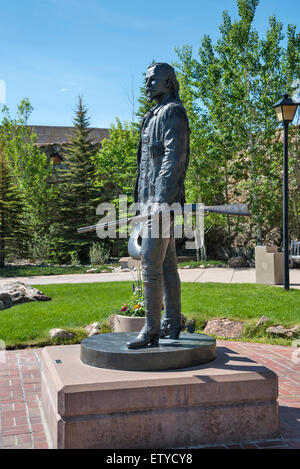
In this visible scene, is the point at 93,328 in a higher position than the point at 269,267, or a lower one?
lower

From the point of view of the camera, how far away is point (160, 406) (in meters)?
3.11

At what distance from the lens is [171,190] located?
11.5 feet

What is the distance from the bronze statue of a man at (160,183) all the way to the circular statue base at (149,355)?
158 millimetres

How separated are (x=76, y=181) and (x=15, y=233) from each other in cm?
628

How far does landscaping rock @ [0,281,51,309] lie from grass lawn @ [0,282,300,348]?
13.1 inches

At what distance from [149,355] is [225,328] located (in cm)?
409

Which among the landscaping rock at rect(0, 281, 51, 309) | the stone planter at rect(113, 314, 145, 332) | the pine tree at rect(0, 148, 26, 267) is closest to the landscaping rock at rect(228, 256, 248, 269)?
the pine tree at rect(0, 148, 26, 267)

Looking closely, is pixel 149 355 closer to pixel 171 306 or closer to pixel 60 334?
pixel 171 306

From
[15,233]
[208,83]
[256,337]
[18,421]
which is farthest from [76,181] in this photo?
[18,421]

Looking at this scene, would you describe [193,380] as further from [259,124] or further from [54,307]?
[259,124]

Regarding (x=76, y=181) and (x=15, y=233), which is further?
(x=76, y=181)

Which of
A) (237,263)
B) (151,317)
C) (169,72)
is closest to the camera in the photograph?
(151,317)

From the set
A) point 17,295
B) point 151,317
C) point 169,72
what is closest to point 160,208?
point 151,317

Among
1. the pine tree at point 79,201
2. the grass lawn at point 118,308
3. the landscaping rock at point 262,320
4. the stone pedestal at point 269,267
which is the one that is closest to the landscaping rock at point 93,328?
the grass lawn at point 118,308
